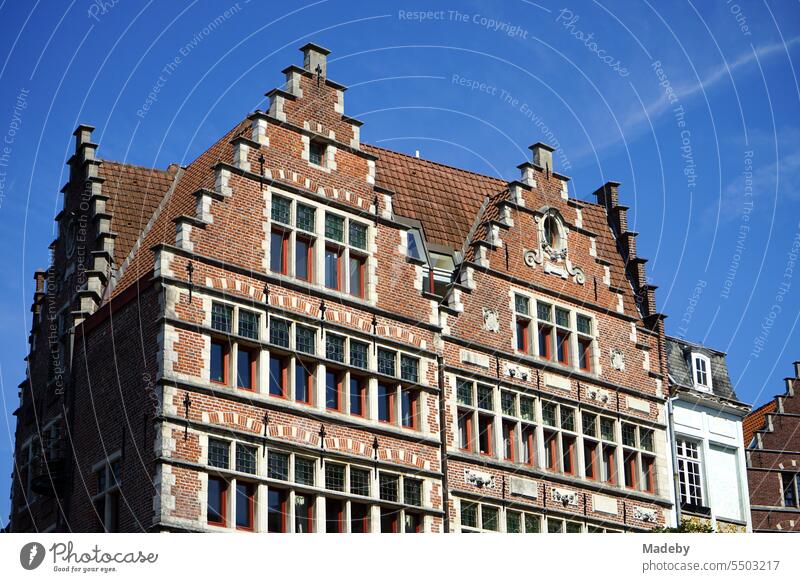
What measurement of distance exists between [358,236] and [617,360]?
818 cm

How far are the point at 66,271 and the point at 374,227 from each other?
7.59m

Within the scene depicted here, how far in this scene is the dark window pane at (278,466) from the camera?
1262 inches

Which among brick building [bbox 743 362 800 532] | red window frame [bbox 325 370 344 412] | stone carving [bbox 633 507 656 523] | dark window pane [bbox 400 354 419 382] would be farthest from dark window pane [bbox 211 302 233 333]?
brick building [bbox 743 362 800 532]

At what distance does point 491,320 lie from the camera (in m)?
37.4

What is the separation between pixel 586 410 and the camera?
127 feet

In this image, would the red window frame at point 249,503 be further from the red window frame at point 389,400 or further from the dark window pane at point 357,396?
the red window frame at point 389,400

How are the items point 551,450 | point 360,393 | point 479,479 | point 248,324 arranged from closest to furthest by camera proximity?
point 248,324, point 360,393, point 479,479, point 551,450

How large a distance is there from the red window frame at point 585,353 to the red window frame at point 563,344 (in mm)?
468

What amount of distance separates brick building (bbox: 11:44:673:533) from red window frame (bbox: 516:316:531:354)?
0.04m

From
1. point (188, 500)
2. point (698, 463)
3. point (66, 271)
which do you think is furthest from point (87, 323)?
point (698, 463)

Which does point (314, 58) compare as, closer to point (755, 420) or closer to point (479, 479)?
point (479, 479)

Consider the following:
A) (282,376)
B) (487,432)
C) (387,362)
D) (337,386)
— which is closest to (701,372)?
(487,432)

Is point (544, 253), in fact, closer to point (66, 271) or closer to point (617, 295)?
point (617, 295)

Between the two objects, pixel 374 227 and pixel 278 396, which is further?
pixel 374 227
